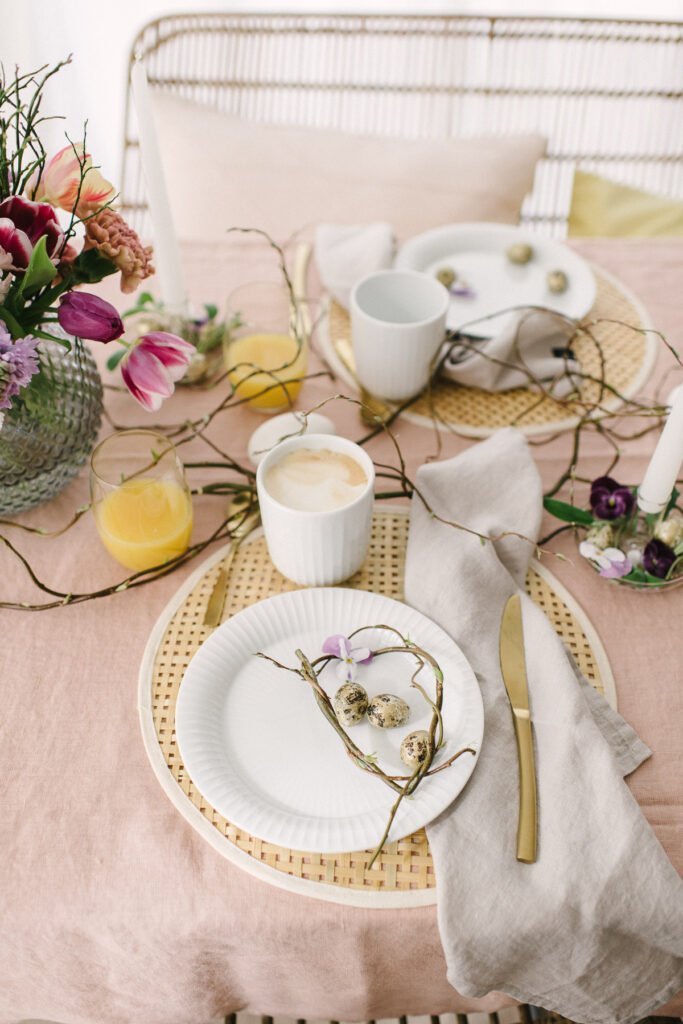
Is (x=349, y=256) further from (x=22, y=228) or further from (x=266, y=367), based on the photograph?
(x=22, y=228)

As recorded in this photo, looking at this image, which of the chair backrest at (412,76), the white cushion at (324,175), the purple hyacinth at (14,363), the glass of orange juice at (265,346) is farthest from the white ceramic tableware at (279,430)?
the chair backrest at (412,76)

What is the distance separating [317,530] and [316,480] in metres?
0.05

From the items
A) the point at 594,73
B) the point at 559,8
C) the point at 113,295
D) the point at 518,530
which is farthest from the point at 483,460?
the point at 559,8

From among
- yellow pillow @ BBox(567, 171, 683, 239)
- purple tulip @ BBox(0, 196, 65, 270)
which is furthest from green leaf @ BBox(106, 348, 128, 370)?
yellow pillow @ BBox(567, 171, 683, 239)

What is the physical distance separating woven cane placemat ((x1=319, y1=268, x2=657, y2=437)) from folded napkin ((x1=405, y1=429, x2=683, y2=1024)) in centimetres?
28

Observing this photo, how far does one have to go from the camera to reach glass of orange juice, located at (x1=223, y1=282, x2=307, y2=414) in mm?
899

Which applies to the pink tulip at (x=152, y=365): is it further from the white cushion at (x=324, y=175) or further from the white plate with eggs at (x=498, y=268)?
the white cushion at (x=324, y=175)

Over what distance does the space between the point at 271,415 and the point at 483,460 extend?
0.81 ft

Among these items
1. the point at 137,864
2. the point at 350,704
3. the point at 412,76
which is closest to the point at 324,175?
the point at 412,76

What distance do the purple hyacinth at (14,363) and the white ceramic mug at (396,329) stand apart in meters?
0.34

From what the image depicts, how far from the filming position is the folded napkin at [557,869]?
562 millimetres

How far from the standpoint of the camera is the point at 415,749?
597 millimetres

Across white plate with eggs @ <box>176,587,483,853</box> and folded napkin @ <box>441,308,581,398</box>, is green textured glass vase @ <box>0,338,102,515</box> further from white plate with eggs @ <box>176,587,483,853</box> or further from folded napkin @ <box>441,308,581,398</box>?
folded napkin @ <box>441,308,581,398</box>

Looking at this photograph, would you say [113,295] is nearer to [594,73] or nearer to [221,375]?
[221,375]
